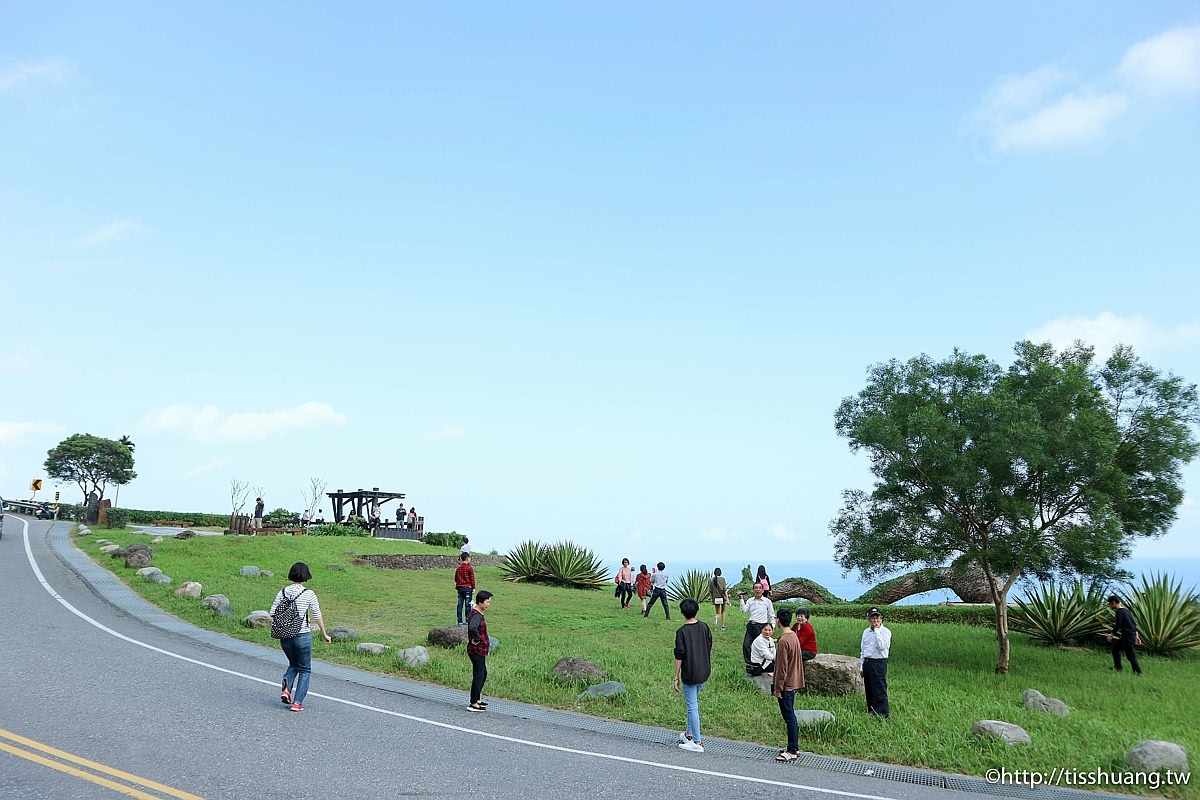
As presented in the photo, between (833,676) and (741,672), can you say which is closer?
(833,676)

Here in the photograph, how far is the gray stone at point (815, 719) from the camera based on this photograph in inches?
439

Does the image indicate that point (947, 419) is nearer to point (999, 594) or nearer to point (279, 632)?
point (999, 594)

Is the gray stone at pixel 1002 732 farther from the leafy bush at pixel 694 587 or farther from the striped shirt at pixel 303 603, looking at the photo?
the leafy bush at pixel 694 587

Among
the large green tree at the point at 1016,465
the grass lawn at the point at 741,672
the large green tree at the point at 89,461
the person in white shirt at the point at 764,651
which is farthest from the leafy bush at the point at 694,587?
the large green tree at the point at 89,461

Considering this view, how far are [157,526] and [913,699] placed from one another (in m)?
46.6

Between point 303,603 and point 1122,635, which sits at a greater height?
point 303,603

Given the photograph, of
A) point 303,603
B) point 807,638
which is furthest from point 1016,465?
point 303,603

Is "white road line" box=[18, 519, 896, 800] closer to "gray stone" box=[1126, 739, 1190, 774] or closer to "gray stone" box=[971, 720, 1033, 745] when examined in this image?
"gray stone" box=[971, 720, 1033, 745]

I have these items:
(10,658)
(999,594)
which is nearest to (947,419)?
(999,594)

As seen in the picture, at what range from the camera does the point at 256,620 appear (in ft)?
59.1

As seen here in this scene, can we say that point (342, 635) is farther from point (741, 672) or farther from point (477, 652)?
point (741, 672)

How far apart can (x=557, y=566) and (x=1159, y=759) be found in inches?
982

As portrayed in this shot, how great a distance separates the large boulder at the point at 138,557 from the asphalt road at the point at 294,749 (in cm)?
1312

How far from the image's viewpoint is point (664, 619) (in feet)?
80.3
